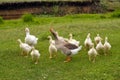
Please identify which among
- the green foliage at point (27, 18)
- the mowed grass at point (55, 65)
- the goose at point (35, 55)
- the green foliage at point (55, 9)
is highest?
the goose at point (35, 55)

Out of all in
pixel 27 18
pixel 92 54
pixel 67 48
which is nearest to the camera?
pixel 92 54

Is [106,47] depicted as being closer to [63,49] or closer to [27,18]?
[63,49]

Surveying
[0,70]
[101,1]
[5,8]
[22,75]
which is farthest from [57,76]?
[101,1]

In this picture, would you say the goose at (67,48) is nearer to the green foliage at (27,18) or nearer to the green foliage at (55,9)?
the green foliage at (27,18)

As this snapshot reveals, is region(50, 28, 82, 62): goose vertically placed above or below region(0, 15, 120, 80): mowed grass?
above

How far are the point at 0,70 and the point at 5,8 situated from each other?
1375 cm

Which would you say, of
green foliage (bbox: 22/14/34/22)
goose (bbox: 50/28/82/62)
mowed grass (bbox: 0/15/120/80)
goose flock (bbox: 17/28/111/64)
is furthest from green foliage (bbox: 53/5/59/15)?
goose (bbox: 50/28/82/62)

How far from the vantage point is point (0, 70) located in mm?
11891

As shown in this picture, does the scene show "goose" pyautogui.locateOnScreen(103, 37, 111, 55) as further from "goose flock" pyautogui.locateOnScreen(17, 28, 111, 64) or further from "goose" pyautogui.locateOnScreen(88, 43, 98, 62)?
"goose" pyautogui.locateOnScreen(88, 43, 98, 62)

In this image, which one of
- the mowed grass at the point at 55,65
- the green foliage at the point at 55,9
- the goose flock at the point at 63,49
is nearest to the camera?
the mowed grass at the point at 55,65

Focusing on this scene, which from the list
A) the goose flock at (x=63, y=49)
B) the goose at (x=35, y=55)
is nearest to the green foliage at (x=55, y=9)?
A: the goose flock at (x=63, y=49)

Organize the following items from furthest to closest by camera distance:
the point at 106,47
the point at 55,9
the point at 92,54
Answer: the point at 55,9
the point at 106,47
the point at 92,54

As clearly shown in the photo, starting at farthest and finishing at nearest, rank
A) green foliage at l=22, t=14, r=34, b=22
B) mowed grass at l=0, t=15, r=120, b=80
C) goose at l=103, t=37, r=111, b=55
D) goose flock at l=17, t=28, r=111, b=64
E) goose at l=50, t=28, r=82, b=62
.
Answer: green foliage at l=22, t=14, r=34, b=22, goose at l=103, t=37, r=111, b=55, goose at l=50, t=28, r=82, b=62, goose flock at l=17, t=28, r=111, b=64, mowed grass at l=0, t=15, r=120, b=80

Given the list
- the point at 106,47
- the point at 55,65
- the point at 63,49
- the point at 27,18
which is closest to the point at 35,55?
the point at 55,65
